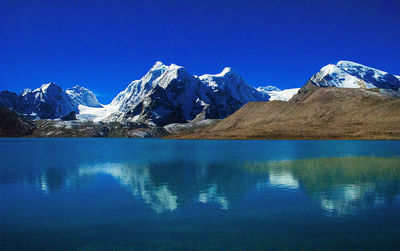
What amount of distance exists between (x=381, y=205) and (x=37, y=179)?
41.9 metres

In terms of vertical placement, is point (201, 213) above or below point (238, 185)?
below

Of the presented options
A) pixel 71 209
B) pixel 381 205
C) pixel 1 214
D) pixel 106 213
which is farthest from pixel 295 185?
pixel 1 214

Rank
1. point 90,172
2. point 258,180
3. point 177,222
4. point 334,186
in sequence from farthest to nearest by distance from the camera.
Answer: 1. point 90,172
2. point 258,180
3. point 334,186
4. point 177,222

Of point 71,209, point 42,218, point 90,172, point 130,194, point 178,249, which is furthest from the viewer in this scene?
point 90,172

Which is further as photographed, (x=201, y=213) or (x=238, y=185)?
(x=238, y=185)

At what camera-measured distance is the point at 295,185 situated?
36.7 m

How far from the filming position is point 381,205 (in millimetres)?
26766

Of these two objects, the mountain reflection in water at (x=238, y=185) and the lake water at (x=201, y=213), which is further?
the mountain reflection in water at (x=238, y=185)

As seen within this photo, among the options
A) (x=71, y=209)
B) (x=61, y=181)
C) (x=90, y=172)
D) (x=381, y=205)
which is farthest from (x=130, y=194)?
(x=381, y=205)

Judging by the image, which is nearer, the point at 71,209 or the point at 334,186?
the point at 71,209

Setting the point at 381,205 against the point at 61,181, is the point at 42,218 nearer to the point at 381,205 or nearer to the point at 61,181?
the point at 61,181

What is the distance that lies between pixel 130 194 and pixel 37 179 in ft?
60.6

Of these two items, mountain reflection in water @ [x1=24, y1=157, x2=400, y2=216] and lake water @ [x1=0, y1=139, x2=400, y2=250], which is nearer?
lake water @ [x1=0, y1=139, x2=400, y2=250]

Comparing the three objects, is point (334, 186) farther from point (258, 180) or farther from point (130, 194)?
point (130, 194)
